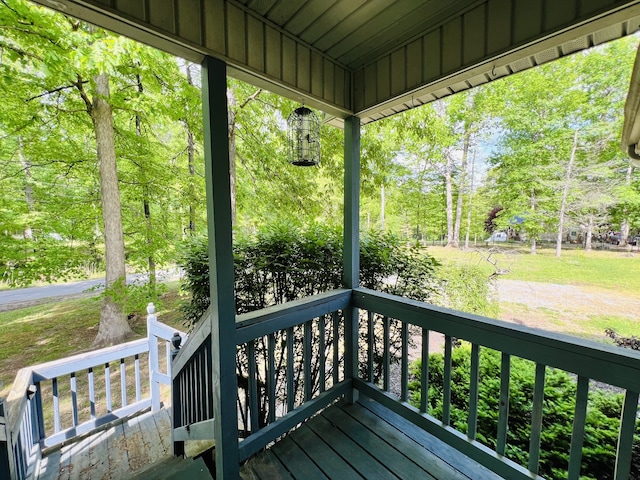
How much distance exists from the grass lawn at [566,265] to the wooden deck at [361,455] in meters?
2.01

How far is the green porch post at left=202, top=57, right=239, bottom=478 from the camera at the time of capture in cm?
141

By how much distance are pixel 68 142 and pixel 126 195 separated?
1.26 meters

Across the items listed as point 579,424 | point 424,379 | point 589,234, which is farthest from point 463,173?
point 579,424

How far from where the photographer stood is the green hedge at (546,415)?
6.47 ft

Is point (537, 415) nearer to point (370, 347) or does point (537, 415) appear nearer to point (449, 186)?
point (370, 347)

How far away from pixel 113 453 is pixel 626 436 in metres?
3.90

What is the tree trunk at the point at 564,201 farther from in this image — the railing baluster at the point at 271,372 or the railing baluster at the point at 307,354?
the railing baluster at the point at 271,372

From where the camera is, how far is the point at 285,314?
184 cm

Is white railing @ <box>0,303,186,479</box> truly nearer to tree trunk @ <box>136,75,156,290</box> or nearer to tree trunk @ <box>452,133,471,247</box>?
tree trunk @ <box>136,75,156,290</box>

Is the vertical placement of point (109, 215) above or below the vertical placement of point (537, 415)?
above

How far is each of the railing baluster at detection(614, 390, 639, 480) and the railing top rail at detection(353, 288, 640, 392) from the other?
7 cm

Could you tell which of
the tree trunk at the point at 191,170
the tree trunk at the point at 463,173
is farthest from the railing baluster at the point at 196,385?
the tree trunk at the point at 463,173

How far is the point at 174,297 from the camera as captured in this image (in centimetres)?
703

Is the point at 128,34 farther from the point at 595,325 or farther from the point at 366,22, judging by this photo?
the point at 595,325
